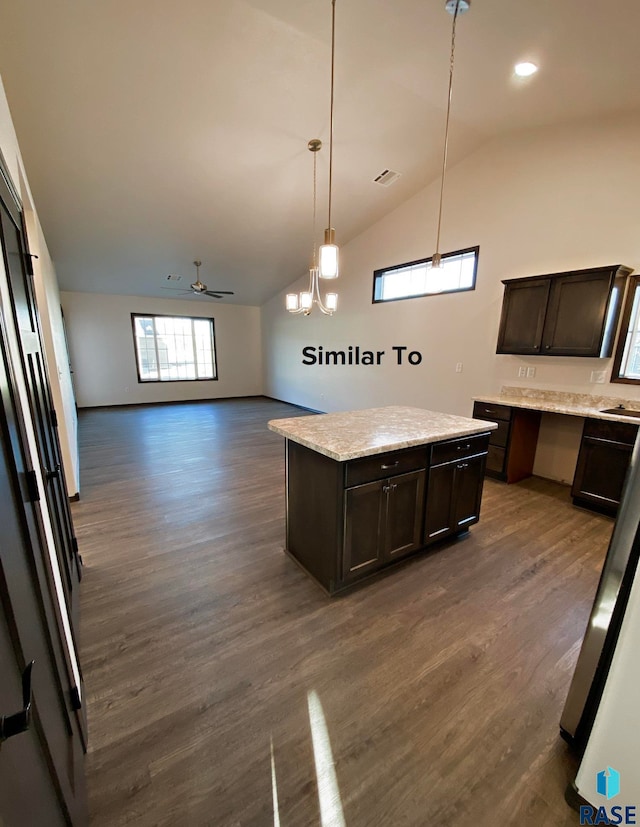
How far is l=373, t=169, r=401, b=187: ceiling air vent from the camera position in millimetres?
4254

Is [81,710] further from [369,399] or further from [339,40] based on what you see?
[369,399]

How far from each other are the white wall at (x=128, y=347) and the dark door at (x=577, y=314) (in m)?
7.29

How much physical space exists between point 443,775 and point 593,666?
0.66 meters

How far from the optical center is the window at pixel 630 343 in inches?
124

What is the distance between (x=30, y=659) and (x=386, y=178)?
Result: 17.4 ft

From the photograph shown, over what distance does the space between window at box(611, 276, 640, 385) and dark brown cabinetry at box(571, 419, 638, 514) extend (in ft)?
1.86

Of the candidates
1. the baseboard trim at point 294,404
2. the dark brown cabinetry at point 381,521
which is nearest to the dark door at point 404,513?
the dark brown cabinetry at point 381,521

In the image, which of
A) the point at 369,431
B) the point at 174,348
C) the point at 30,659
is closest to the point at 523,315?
the point at 369,431

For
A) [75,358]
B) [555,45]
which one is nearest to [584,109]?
[555,45]

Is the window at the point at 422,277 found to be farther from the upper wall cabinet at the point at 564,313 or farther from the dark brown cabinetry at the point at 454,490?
the dark brown cabinetry at the point at 454,490

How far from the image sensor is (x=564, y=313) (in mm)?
3350

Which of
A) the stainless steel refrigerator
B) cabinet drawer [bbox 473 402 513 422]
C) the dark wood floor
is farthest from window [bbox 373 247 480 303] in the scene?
the stainless steel refrigerator

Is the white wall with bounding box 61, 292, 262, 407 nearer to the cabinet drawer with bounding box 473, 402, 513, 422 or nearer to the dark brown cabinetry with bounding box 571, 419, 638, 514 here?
the cabinet drawer with bounding box 473, 402, 513, 422

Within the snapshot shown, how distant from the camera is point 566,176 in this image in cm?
343
